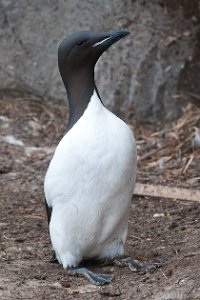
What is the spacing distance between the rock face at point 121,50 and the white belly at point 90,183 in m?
4.17

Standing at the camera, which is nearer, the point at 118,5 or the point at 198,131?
the point at 198,131

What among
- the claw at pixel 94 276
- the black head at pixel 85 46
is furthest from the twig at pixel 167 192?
the black head at pixel 85 46

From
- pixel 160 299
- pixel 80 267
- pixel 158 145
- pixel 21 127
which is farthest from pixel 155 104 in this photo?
pixel 160 299

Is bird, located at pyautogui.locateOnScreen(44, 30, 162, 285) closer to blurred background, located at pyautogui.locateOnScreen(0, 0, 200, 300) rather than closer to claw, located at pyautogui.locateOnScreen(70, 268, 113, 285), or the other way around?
claw, located at pyautogui.locateOnScreen(70, 268, 113, 285)

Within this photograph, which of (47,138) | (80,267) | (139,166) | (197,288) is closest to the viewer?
(197,288)

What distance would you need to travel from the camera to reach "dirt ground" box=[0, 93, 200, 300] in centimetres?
492

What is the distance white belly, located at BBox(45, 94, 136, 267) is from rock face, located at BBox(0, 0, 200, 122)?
13.7ft

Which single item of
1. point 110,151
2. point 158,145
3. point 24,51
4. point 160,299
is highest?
point 110,151

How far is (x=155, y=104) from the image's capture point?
31.2 feet

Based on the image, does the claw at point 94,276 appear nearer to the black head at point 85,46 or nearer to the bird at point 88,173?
the bird at point 88,173

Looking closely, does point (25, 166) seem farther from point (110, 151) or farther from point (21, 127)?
point (110, 151)

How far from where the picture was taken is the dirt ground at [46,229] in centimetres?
492

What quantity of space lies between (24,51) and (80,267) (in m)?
4.88

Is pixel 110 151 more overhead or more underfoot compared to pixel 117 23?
more overhead
